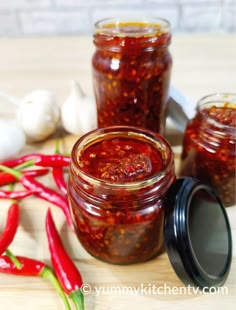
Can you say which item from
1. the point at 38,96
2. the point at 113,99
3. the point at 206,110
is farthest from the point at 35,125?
the point at 206,110

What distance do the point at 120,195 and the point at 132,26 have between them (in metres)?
0.54

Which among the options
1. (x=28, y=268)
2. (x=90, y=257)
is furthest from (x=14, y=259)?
(x=90, y=257)

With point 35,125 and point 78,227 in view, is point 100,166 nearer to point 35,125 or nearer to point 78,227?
point 78,227

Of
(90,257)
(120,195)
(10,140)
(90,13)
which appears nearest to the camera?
(120,195)

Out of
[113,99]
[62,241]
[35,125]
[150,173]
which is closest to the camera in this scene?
[150,173]

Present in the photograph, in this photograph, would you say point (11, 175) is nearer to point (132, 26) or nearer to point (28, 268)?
point (28, 268)

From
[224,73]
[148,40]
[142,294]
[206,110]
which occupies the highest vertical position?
[148,40]

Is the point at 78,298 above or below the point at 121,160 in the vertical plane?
below

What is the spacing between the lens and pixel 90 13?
2.18 meters

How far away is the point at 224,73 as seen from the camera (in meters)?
1.63

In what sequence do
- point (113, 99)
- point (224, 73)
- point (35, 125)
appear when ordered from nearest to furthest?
1. point (113, 99)
2. point (35, 125)
3. point (224, 73)

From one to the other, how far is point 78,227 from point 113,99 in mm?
356

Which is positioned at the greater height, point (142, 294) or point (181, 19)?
point (181, 19)

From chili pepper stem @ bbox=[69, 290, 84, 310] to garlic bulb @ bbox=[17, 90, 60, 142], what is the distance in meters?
0.56
